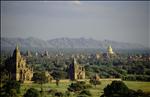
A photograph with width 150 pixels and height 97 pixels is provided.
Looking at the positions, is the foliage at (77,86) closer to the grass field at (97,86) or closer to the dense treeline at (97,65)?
the grass field at (97,86)

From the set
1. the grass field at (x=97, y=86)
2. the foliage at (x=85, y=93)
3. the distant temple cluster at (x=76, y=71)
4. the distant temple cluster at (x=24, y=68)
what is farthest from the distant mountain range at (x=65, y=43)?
the foliage at (x=85, y=93)

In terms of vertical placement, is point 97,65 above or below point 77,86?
above

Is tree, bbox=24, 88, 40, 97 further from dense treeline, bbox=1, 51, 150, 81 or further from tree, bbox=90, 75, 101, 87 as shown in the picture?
tree, bbox=90, 75, 101, 87

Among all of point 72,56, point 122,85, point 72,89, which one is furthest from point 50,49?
point 122,85

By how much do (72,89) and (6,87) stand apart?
1466mm

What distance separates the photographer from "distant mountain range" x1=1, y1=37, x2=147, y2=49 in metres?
8.14

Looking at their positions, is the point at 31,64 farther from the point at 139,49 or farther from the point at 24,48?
the point at 139,49

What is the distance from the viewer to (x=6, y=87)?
8.30 meters

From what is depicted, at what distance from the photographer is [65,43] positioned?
26.8 feet

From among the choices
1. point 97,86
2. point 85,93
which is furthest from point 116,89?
point 85,93

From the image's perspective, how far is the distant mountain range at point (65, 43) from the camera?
8141 mm

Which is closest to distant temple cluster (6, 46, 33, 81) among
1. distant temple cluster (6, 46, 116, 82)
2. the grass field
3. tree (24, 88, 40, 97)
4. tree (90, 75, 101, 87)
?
distant temple cluster (6, 46, 116, 82)

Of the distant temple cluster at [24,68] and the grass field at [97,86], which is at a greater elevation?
the distant temple cluster at [24,68]

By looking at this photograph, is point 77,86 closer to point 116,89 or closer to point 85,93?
point 85,93
